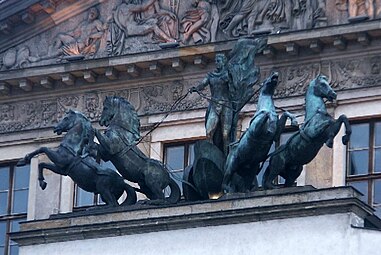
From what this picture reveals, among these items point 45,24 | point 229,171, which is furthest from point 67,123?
point 45,24

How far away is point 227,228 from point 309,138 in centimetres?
177

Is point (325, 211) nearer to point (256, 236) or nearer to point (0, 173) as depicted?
point (256, 236)

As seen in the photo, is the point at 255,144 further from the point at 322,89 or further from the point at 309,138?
the point at 322,89

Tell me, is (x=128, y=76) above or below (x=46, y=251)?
above

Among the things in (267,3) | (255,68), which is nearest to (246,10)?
(267,3)

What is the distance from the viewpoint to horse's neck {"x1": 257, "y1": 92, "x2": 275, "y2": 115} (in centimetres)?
4622

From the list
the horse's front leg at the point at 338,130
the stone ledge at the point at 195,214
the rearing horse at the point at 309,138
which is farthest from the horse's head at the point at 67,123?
the horse's front leg at the point at 338,130

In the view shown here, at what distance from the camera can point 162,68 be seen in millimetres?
51469

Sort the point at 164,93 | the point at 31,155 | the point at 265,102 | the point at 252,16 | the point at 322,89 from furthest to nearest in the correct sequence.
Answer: the point at 164,93
the point at 252,16
the point at 31,155
the point at 265,102
the point at 322,89

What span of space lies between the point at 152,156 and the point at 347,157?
10.8ft

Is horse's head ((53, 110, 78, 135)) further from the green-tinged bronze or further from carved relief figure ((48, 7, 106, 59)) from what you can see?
→ carved relief figure ((48, 7, 106, 59))

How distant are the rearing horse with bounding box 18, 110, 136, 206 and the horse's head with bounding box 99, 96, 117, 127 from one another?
222 millimetres

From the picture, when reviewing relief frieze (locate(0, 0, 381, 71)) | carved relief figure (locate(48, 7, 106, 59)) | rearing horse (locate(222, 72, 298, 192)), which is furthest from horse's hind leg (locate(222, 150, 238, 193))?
carved relief figure (locate(48, 7, 106, 59))

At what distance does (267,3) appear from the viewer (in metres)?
50.9
